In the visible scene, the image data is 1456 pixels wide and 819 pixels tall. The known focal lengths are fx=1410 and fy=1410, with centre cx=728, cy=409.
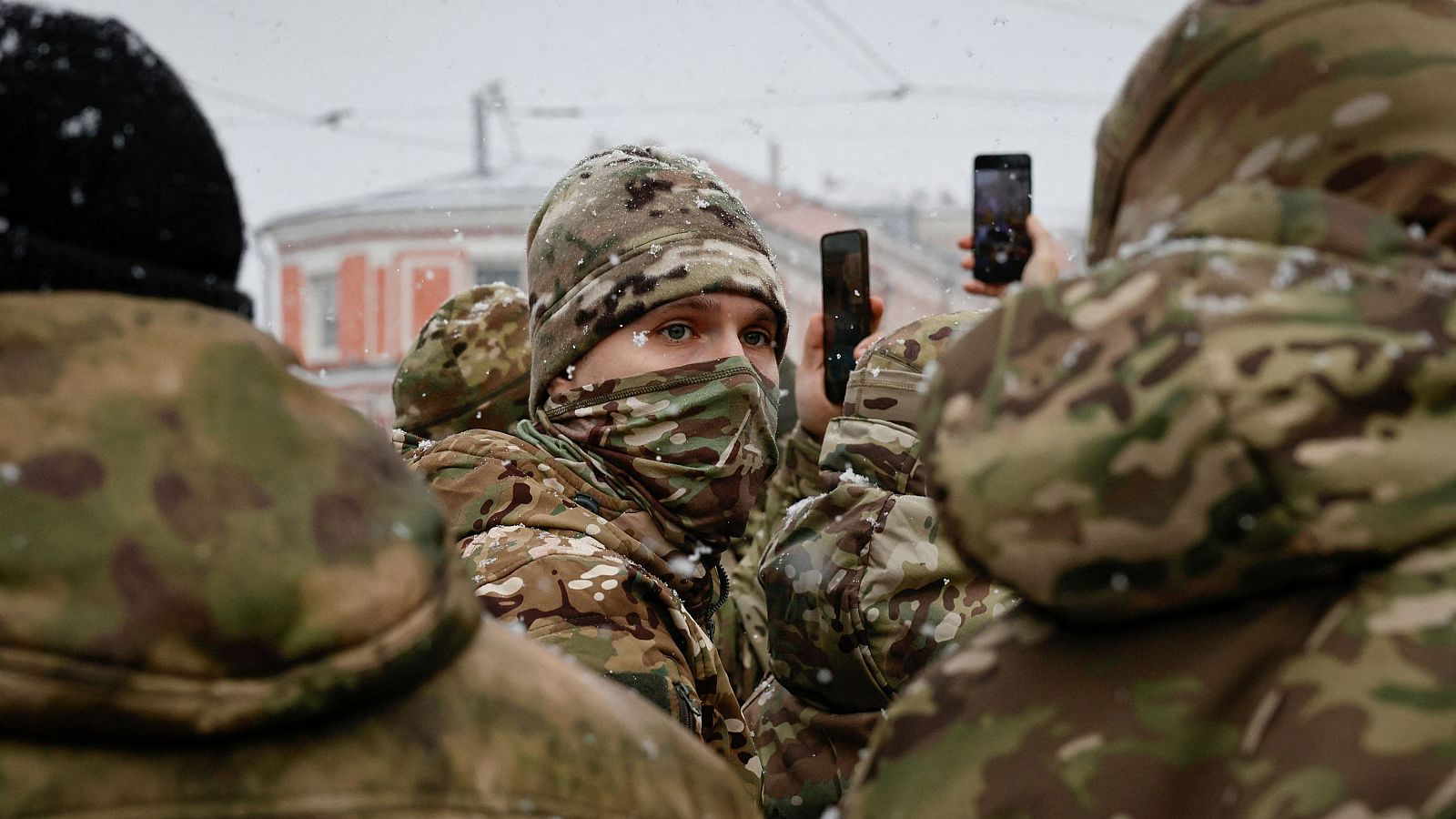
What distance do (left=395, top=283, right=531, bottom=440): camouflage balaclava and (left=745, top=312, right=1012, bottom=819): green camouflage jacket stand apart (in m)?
1.26

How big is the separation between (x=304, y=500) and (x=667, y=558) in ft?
6.11

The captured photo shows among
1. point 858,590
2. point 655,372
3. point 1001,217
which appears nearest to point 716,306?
point 655,372

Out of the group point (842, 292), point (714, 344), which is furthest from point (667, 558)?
point (842, 292)

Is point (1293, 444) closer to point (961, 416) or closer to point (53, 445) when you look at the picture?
point (961, 416)

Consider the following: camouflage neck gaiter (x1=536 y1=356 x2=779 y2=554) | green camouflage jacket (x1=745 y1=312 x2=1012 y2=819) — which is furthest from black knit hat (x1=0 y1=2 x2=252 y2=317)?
green camouflage jacket (x1=745 y1=312 x2=1012 y2=819)

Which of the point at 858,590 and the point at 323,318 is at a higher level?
the point at 858,590

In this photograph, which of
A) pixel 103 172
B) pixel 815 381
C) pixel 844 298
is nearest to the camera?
pixel 103 172

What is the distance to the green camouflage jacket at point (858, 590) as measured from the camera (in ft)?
9.68

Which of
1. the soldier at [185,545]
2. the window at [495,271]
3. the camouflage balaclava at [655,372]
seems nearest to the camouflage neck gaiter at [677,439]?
the camouflage balaclava at [655,372]

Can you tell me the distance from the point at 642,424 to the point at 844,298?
0.80 metres

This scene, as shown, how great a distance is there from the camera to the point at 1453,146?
116 centimetres

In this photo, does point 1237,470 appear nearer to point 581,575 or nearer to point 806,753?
point 581,575

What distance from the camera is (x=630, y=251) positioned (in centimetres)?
301

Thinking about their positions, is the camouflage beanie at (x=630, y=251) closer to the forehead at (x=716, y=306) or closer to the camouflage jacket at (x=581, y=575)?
the forehead at (x=716, y=306)
